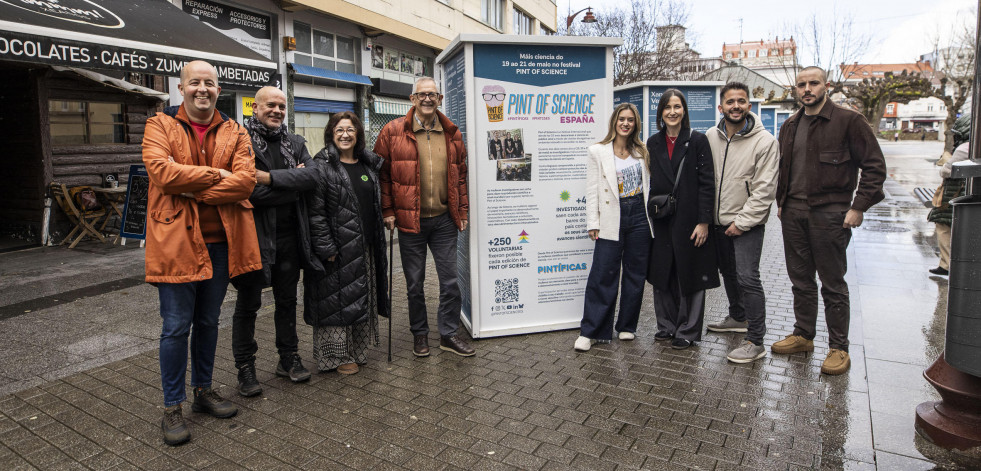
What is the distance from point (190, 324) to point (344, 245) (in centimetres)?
110

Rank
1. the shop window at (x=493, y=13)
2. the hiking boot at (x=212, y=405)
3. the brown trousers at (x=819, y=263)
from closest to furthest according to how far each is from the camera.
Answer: the hiking boot at (x=212, y=405) < the brown trousers at (x=819, y=263) < the shop window at (x=493, y=13)

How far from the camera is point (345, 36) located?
1658cm

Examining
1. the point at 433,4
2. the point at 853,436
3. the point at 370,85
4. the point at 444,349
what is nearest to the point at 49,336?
the point at 444,349

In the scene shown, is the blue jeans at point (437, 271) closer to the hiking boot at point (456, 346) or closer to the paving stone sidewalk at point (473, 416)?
the hiking boot at point (456, 346)

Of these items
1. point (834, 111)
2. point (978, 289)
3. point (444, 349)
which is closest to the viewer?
point (978, 289)

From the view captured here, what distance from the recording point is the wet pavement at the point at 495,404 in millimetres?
3348

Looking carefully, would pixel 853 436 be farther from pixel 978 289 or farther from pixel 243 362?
pixel 243 362

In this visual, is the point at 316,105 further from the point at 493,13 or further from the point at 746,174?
the point at 746,174

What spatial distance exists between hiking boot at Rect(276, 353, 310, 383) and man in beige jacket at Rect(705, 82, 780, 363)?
9.94 feet

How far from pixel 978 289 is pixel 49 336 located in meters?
6.39

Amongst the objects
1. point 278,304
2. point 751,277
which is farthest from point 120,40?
point 751,277

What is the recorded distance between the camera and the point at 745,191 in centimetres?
499

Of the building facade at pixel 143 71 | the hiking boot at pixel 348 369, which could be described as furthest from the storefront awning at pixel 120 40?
the hiking boot at pixel 348 369

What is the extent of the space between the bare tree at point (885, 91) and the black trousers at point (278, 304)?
49.1m
